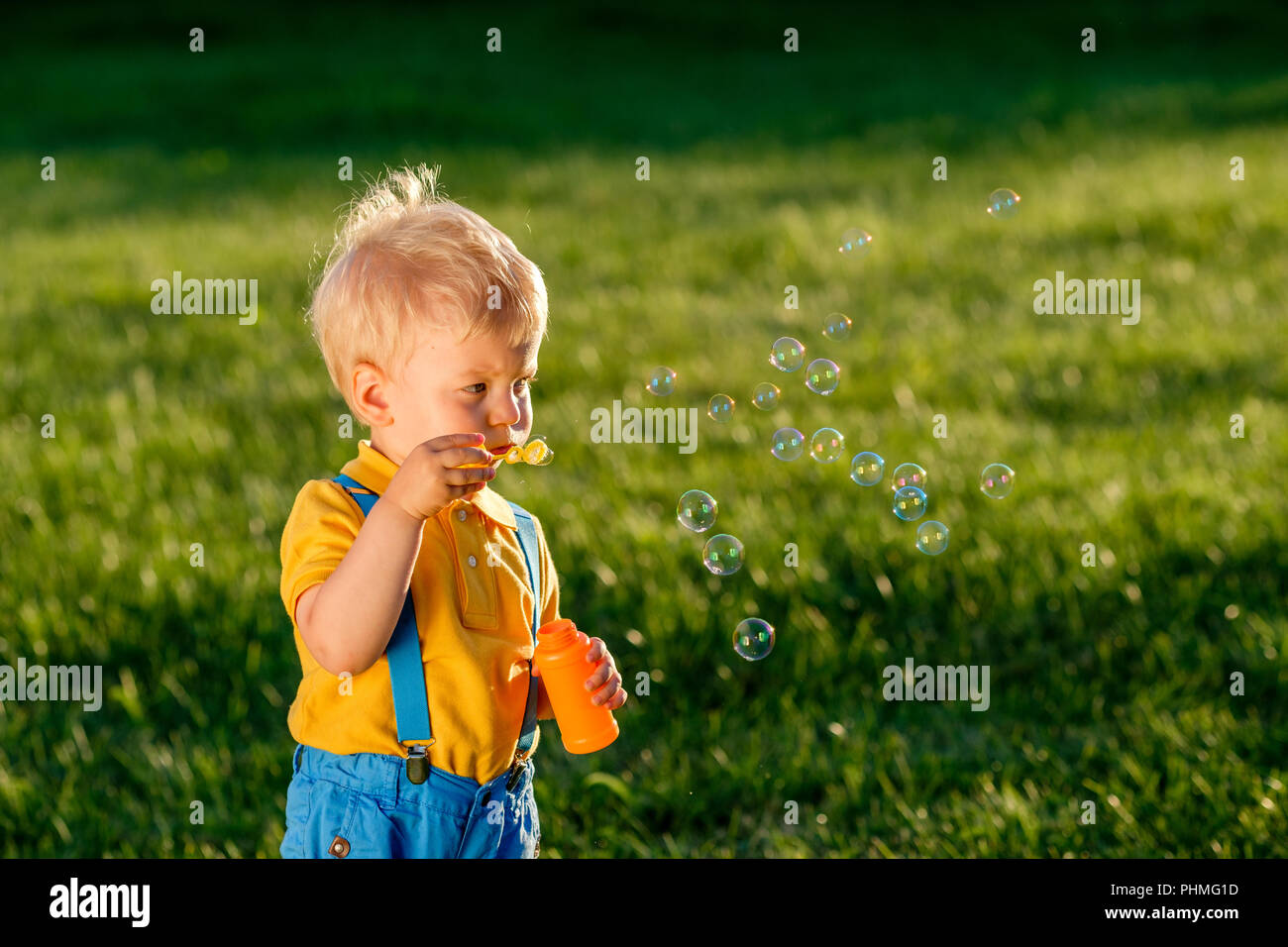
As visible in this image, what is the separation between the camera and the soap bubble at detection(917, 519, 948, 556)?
3693 millimetres

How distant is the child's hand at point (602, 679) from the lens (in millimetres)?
2417

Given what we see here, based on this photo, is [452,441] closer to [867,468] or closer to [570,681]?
[570,681]

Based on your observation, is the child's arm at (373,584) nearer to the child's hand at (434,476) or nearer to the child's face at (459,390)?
the child's hand at (434,476)

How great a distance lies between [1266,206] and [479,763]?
773 cm

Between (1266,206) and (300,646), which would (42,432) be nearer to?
(300,646)

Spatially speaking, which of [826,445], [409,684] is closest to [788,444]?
[826,445]

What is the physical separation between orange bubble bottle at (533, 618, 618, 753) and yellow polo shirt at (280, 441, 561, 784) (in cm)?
5

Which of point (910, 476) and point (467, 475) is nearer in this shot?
point (467, 475)

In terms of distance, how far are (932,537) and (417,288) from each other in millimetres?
1849

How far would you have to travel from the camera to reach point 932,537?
3.74 m

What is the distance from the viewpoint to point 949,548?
14.9 ft

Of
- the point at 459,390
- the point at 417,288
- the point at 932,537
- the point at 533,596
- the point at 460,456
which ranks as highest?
the point at 417,288

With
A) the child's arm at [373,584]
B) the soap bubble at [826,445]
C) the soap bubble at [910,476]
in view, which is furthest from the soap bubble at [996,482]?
the child's arm at [373,584]

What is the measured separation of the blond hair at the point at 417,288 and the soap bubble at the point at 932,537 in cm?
161
